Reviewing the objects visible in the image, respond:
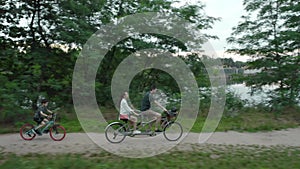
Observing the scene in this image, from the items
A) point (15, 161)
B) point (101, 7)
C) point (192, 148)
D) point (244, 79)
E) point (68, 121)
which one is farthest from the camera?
point (244, 79)

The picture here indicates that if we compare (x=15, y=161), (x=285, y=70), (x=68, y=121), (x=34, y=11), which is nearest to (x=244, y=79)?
(x=285, y=70)

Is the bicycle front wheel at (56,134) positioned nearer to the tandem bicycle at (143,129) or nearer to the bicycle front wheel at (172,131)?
the tandem bicycle at (143,129)

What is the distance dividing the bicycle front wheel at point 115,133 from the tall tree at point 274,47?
25.7 feet

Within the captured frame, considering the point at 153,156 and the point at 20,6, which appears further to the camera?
the point at 20,6

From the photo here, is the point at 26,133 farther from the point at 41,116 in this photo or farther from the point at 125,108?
the point at 125,108

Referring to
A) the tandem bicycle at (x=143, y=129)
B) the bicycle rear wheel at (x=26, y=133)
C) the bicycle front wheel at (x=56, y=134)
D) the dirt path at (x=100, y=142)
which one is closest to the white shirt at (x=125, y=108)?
the tandem bicycle at (x=143, y=129)

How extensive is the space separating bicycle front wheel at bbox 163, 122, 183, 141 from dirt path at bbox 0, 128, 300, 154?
286mm

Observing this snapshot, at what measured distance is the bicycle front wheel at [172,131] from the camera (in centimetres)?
922

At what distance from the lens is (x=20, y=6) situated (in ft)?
41.4

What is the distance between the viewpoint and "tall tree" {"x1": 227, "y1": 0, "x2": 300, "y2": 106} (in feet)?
44.9

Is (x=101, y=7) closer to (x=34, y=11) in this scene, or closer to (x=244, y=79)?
(x=34, y=11)

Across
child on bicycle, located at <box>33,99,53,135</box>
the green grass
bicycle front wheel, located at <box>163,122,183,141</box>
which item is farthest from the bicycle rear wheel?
bicycle front wheel, located at <box>163,122,183,141</box>

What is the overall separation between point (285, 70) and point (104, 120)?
8359mm

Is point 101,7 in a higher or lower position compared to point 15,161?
higher
